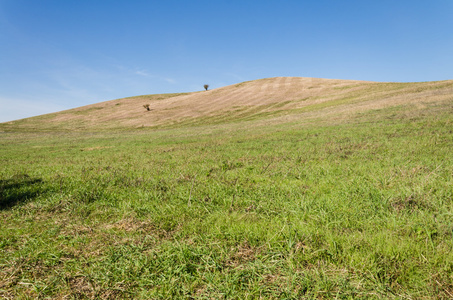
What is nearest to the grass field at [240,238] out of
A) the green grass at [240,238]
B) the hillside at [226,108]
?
the green grass at [240,238]

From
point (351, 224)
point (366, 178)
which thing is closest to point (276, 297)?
point (351, 224)

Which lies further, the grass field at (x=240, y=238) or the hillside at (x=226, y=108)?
the hillside at (x=226, y=108)

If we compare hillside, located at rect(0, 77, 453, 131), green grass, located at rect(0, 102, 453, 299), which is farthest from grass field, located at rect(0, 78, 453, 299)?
hillside, located at rect(0, 77, 453, 131)

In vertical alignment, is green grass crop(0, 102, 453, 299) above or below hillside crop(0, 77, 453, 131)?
below

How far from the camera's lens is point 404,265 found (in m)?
2.90

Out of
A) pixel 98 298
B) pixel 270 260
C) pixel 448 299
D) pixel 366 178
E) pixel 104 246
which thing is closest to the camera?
pixel 448 299

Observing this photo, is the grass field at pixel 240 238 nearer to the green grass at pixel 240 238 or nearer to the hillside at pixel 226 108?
the green grass at pixel 240 238

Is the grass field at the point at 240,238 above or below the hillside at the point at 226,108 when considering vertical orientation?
below

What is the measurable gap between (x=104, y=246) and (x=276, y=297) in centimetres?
296

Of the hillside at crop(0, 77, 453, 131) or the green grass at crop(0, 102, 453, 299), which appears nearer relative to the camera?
the green grass at crop(0, 102, 453, 299)

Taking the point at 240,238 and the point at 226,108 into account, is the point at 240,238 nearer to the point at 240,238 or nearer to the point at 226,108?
the point at 240,238

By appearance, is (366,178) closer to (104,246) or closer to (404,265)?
(404,265)

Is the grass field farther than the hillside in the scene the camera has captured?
No

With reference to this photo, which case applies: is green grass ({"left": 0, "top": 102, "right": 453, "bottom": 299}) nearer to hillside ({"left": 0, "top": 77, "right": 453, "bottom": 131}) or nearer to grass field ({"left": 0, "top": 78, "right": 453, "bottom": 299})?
grass field ({"left": 0, "top": 78, "right": 453, "bottom": 299})
